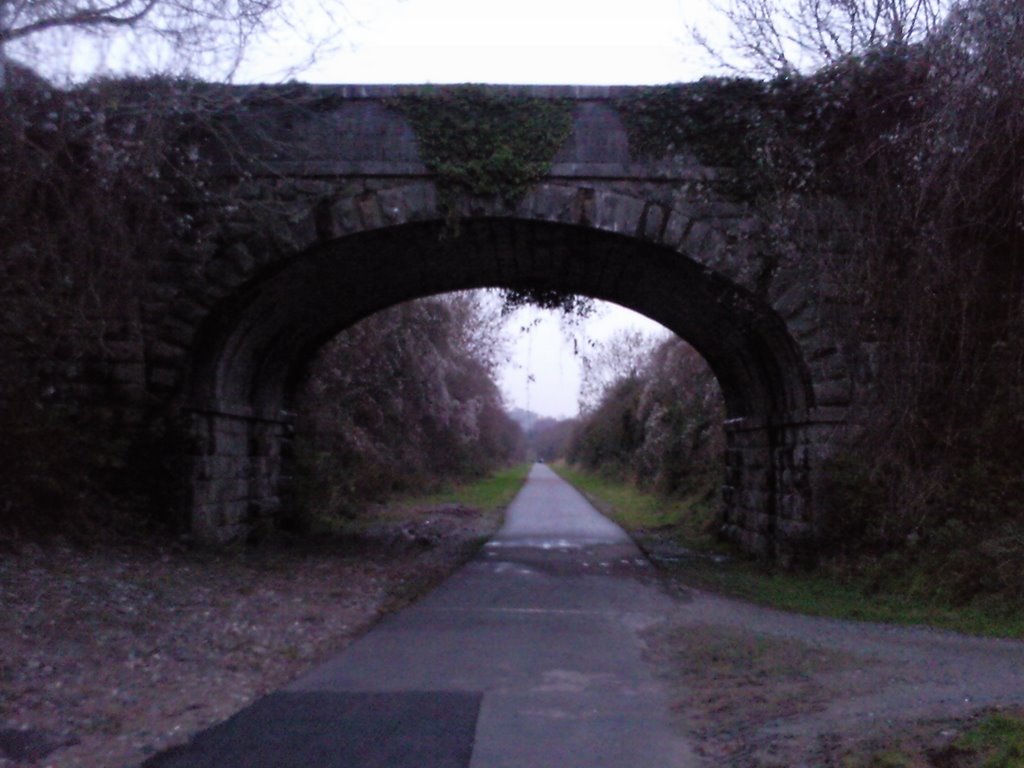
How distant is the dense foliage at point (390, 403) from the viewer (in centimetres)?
2133

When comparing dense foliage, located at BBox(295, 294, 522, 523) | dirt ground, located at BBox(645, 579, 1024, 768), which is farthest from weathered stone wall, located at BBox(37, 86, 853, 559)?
dense foliage, located at BBox(295, 294, 522, 523)

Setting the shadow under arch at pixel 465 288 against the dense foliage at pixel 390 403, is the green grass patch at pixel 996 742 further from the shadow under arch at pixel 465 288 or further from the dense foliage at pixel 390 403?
the dense foliage at pixel 390 403


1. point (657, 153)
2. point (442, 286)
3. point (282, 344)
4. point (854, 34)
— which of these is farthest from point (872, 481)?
point (282, 344)

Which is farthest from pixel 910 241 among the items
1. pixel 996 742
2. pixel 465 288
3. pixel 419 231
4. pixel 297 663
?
pixel 996 742

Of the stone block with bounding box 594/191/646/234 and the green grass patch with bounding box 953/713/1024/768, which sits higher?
the stone block with bounding box 594/191/646/234

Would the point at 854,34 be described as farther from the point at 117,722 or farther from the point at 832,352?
the point at 117,722

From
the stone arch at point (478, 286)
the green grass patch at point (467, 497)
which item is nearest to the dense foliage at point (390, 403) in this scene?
the green grass patch at point (467, 497)

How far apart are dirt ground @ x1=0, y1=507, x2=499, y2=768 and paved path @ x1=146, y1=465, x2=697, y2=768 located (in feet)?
1.19

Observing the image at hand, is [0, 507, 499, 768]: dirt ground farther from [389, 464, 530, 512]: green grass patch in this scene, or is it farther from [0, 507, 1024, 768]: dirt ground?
[389, 464, 530, 512]: green grass patch

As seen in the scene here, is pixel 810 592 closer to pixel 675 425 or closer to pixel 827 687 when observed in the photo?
pixel 827 687

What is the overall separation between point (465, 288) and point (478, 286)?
0.86 feet

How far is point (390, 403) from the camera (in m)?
26.8

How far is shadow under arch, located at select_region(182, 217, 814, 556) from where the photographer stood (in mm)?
13789

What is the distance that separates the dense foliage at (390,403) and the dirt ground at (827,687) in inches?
424
